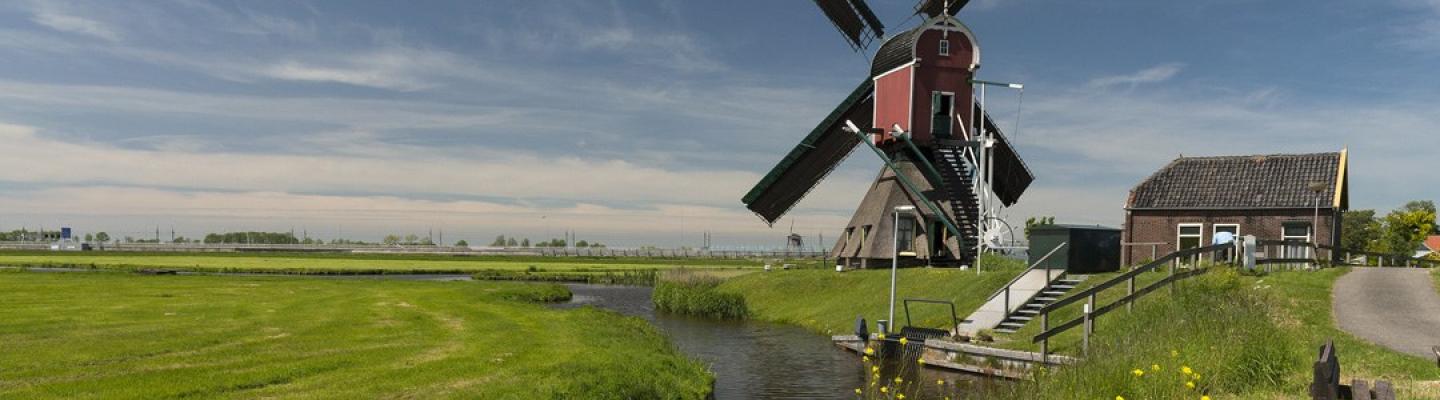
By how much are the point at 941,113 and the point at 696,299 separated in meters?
13.7

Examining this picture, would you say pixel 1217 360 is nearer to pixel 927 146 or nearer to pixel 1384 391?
pixel 1384 391

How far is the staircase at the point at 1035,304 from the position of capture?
2377 centimetres

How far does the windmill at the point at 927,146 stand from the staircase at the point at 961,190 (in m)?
0.04

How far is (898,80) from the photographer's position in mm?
40031

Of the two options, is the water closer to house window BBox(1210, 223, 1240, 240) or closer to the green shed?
the green shed

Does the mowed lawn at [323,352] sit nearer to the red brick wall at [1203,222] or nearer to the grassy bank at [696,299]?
the grassy bank at [696,299]

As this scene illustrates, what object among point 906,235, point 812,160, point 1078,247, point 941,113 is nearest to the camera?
point 1078,247

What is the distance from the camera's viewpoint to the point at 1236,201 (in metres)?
35.4

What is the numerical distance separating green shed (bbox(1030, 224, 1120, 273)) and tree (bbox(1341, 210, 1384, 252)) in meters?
62.2

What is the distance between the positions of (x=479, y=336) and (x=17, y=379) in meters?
8.95

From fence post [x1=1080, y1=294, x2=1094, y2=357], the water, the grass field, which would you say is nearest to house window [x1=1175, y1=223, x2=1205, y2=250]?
Answer: the water

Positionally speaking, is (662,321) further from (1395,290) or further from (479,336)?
(1395,290)

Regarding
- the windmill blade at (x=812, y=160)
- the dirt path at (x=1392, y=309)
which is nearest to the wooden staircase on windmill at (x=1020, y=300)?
the dirt path at (x=1392, y=309)

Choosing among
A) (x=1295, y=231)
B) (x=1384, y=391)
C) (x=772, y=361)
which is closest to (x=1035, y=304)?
(x=772, y=361)
